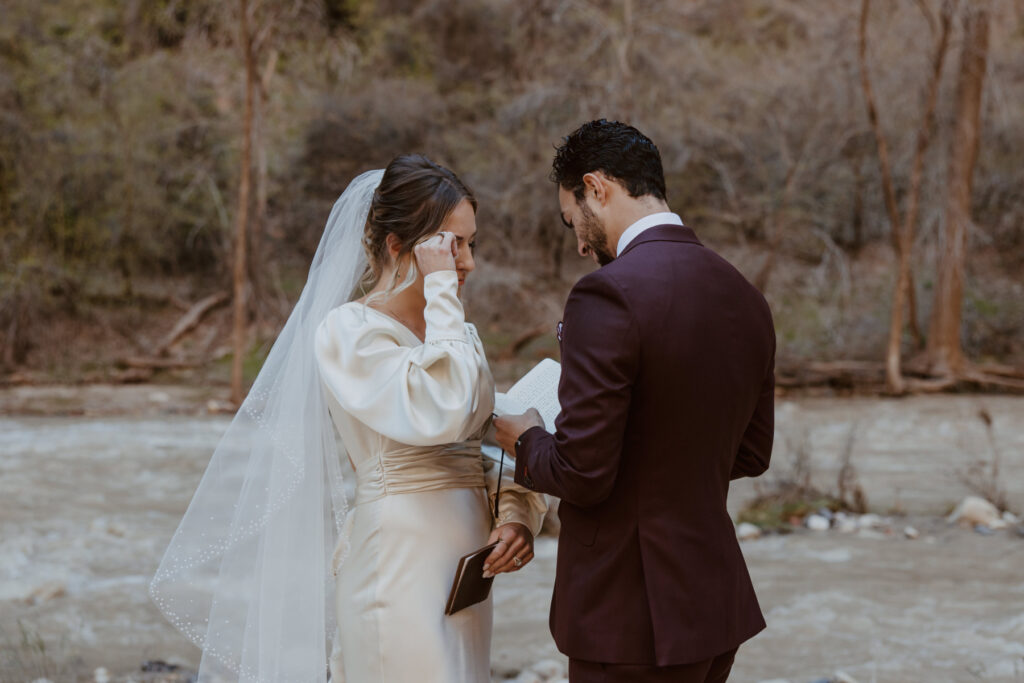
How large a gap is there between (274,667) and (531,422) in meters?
0.99

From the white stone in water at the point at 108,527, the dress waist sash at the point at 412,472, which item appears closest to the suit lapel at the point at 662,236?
the dress waist sash at the point at 412,472

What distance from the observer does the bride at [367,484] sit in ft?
7.52

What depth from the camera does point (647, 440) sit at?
1941 millimetres

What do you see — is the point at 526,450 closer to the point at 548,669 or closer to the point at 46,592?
the point at 548,669

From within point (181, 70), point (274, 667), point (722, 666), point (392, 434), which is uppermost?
point (181, 70)

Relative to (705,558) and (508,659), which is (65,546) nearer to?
(508,659)

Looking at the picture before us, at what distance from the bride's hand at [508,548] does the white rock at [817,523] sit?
18.7ft

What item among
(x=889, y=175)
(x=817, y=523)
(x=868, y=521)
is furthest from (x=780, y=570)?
(x=889, y=175)

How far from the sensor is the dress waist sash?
2.39 metres

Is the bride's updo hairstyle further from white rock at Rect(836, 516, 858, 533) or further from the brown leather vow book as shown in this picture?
white rock at Rect(836, 516, 858, 533)

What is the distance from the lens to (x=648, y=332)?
188 centimetres

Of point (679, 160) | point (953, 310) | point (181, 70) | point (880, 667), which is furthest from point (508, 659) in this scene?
point (181, 70)

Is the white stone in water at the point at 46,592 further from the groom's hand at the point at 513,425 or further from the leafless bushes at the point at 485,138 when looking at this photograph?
the leafless bushes at the point at 485,138

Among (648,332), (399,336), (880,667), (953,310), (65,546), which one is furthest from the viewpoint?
(953,310)
